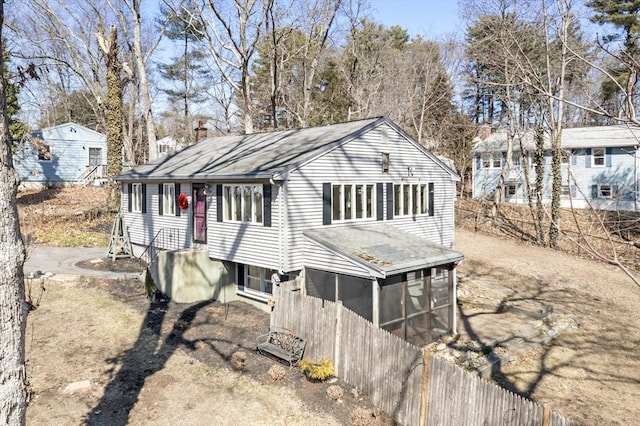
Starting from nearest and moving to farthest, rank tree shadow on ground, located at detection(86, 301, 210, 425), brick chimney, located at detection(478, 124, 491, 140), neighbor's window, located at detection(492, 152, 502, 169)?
1. tree shadow on ground, located at detection(86, 301, 210, 425)
2. neighbor's window, located at detection(492, 152, 502, 169)
3. brick chimney, located at detection(478, 124, 491, 140)

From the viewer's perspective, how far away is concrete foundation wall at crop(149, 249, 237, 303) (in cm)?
1483

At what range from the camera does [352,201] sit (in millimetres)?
15297

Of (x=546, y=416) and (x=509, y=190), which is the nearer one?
(x=546, y=416)

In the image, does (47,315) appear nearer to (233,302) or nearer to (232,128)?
(233,302)

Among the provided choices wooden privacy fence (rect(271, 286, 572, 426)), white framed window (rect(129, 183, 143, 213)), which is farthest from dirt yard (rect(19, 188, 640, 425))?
white framed window (rect(129, 183, 143, 213))

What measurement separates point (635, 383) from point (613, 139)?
27.0m

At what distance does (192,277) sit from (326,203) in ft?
17.0

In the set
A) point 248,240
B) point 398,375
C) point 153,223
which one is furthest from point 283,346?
point 153,223

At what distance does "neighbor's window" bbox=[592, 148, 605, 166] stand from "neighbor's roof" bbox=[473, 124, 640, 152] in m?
0.64

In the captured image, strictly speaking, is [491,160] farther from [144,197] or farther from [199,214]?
[144,197]

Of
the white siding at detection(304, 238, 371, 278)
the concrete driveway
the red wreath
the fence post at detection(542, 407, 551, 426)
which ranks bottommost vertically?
the fence post at detection(542, 407, 551, 426)

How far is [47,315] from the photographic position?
12.7m

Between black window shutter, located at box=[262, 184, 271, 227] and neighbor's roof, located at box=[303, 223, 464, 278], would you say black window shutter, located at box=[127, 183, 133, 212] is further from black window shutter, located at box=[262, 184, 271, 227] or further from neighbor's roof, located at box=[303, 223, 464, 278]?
neighbor's roof, located at box=[303, 223, 464, 278]

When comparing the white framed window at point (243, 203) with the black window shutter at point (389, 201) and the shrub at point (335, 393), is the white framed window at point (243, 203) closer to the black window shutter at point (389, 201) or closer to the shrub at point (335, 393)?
the black window shutter at point (389, 201)
